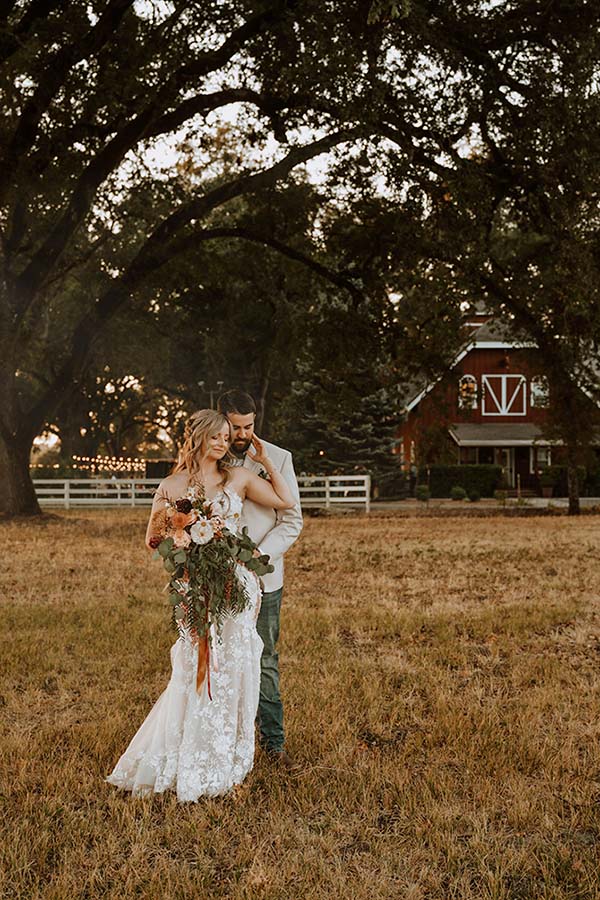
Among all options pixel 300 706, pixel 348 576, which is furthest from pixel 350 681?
pixel 348 576

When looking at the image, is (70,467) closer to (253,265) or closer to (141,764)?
(253,265)

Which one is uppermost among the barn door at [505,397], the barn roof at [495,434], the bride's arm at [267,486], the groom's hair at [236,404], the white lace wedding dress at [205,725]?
the barn door at [505,397]

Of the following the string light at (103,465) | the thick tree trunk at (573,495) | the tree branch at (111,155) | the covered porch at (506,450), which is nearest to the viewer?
the tree branch at (111,155)

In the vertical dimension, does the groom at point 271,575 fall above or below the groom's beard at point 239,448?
below

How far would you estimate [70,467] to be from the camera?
4119 cm

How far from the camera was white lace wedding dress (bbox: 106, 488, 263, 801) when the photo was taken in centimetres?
522

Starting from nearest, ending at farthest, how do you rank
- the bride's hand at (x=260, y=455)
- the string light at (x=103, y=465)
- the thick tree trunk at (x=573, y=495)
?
1. the bride's hand at (x=260, y=455)
2. the thick tree trunk at (x=573, y=495)
3. the string light at (x=103, y=465)

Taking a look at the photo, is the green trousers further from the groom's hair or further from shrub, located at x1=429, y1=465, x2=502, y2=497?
shrub, located at x1=429, y1=465, x2=502, y2=497

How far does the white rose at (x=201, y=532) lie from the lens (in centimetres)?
518

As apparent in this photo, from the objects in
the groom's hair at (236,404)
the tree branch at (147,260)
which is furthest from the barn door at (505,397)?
the groom's hair at (236,404)

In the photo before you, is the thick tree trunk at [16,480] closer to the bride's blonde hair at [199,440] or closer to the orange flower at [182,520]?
the bride's blonde hair at [199,440]

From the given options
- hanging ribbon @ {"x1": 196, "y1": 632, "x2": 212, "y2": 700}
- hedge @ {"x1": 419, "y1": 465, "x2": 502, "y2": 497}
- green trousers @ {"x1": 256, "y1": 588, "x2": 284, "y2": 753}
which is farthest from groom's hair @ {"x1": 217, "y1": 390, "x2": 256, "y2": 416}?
hedge @ {"x1": 419, "y1": 465, "x2": 502, "y2": 497}

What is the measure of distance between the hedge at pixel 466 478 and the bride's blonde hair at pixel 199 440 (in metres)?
39.0

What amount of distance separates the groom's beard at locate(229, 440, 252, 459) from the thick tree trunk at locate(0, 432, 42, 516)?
70.5 ft
